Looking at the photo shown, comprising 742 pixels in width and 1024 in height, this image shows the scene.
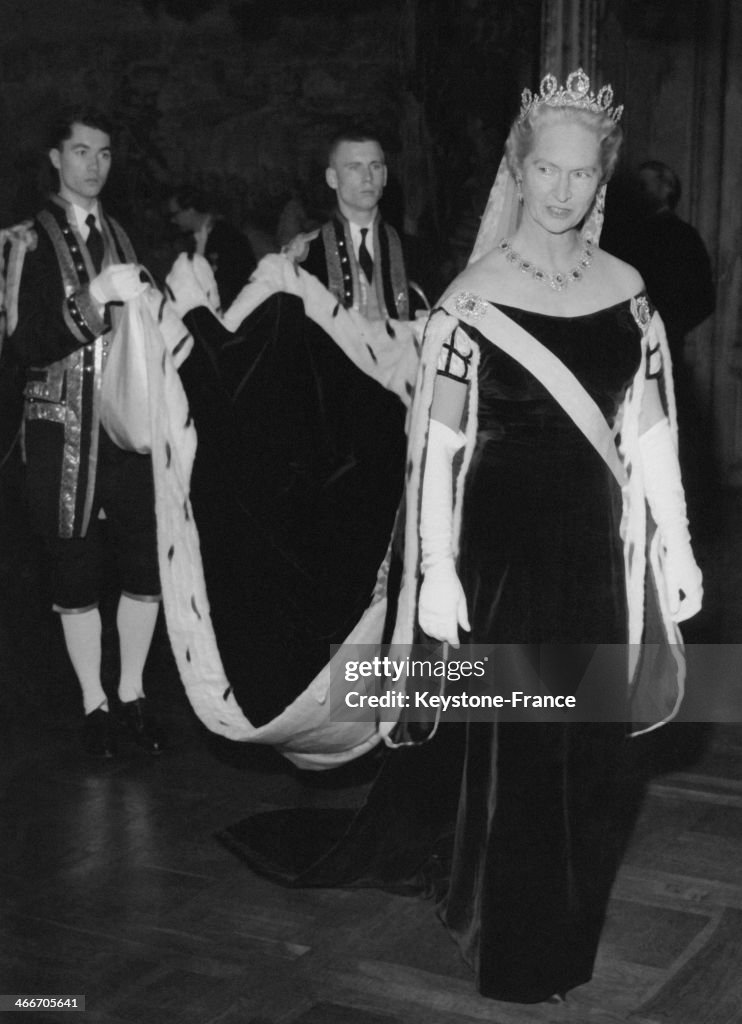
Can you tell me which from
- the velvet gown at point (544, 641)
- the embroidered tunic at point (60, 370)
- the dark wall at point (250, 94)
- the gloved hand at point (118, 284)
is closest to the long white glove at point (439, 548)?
the velvet gown at point (544, 641)

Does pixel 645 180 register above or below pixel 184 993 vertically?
above

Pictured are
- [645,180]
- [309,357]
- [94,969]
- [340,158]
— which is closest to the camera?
[94,969]

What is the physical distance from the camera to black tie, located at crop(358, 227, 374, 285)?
14.2 feet

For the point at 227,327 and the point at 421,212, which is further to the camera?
the point at 421,212

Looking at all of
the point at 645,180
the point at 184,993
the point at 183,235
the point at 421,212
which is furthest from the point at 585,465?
the point at 183,235

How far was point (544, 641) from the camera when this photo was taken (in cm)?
267

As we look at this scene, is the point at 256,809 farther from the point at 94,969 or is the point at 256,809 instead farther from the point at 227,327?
the point at 227,327

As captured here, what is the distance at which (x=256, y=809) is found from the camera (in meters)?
3.63

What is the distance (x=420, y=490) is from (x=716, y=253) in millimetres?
5698

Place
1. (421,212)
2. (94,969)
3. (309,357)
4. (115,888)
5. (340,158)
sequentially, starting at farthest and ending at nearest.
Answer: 1. (421,212)
2. (340,158)
3. (309,357)
4. (115,888)
5. (94,969)

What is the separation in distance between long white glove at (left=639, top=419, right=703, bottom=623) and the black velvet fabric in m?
1.25

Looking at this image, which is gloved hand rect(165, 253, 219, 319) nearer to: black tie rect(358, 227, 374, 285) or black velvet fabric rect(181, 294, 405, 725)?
black velvet fabric rect(181, 294, 405, 725)

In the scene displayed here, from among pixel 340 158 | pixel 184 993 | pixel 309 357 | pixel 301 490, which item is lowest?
pixel 184 993

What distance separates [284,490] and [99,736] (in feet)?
3.05
